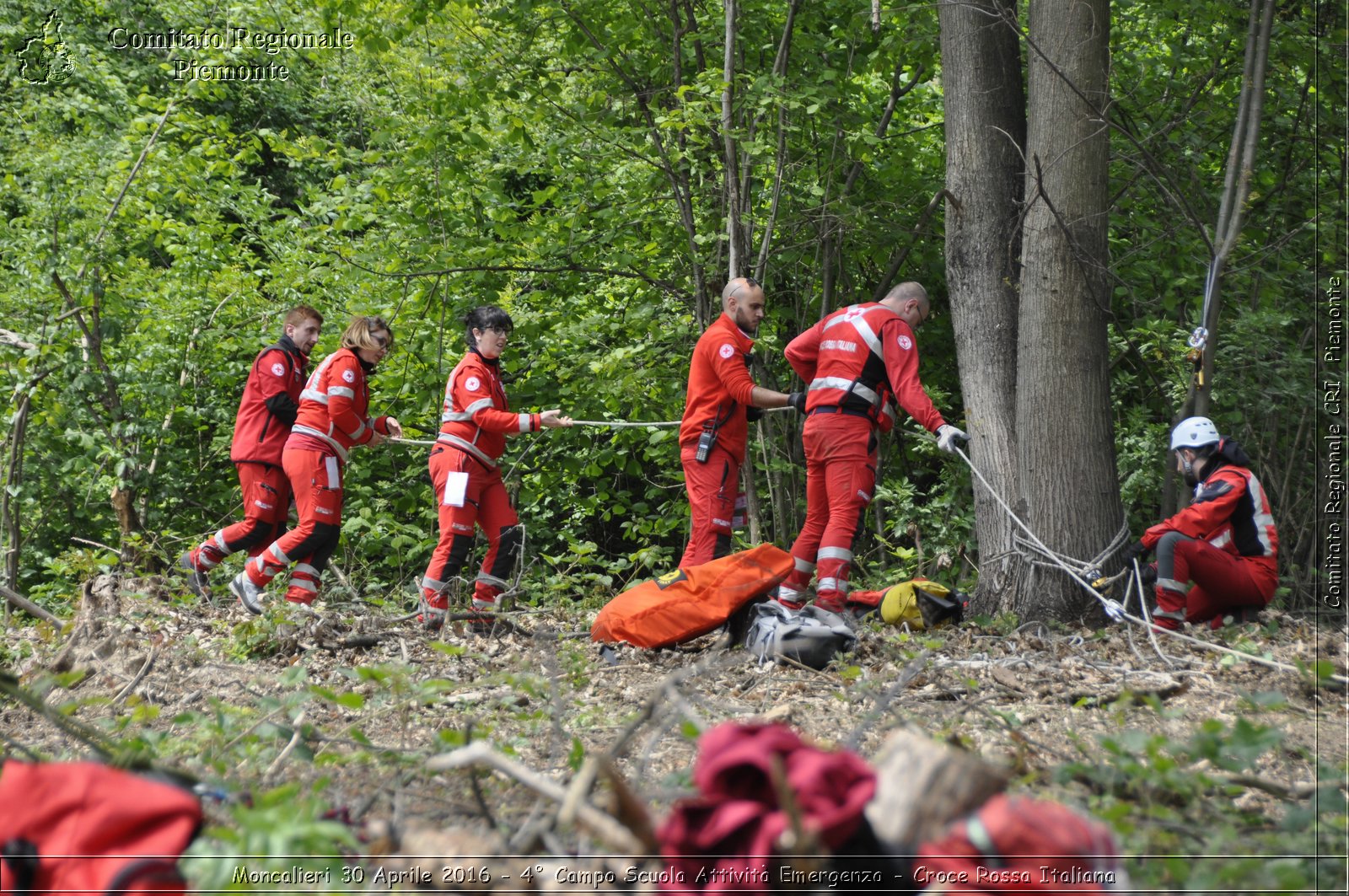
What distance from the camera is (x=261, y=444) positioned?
720 centimetres

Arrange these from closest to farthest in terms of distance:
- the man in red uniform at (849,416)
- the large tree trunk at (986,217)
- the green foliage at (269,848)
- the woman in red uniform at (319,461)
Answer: the green foliage at (269,848)
the man in red uniform at (849,416)
the large tree trunk at (986,217)
the woman in red uniform at (319,461)

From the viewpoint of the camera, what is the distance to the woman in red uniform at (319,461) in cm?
680

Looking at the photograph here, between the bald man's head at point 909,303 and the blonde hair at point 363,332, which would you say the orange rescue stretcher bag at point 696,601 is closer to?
the bald man's head at point 909,303

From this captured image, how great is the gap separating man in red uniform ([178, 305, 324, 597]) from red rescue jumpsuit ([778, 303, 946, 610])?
11.6 ft

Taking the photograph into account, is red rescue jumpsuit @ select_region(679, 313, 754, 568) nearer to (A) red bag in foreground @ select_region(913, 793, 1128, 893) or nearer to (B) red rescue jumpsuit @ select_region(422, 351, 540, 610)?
(B) red rescue jumpsuit @ select_region(422, 351, 540, 610)

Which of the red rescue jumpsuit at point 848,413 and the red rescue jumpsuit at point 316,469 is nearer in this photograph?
the red rescue jumpsuit at point 848,413

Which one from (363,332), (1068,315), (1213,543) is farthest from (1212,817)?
(363,332)

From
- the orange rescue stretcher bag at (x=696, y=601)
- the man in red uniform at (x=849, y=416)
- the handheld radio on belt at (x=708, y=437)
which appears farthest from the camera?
the handheld radio on belt at (x=708, y=437)

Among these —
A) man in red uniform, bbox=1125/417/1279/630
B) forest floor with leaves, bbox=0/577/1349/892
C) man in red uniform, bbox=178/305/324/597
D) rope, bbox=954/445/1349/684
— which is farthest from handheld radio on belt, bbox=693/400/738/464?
man in red uniform, bbox=178/305/324/597

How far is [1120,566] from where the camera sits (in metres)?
5.98

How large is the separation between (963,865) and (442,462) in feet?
17.7

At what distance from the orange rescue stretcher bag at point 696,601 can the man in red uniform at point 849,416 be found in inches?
30.2

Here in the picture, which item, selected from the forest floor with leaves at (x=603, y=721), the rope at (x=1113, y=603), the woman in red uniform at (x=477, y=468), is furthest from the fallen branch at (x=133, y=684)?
the rope at (x=1113, y=603)

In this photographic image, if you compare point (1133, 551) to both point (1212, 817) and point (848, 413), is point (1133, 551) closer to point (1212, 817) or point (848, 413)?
point (848, 413)
